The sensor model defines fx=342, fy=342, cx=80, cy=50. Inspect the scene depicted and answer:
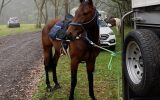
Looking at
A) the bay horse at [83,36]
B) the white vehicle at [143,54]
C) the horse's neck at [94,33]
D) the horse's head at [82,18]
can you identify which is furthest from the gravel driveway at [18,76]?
the white vehicle at [143,54]

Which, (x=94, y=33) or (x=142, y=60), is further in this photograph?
(x=94, y=33)

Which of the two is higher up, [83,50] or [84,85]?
[83,50]

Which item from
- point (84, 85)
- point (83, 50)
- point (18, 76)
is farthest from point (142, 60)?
point (18, 76)

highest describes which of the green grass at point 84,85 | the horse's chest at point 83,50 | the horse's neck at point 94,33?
the horse's neck at point 94,33

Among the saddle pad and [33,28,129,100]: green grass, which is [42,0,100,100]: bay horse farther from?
the saddle pad

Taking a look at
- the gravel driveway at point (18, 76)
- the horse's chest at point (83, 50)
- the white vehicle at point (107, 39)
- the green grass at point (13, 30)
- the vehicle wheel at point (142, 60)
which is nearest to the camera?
the vehicle wheel at point (142, 60)

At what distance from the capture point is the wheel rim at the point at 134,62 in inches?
173

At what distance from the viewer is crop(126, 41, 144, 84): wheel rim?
14.4 ft

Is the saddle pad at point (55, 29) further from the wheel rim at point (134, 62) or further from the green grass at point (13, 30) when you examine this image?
the green grass at point (13, 30)

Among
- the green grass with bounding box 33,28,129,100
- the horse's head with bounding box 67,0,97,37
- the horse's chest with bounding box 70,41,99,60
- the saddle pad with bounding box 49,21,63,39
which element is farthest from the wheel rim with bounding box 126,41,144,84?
the saddle pad with bounding box 49,21,63,39

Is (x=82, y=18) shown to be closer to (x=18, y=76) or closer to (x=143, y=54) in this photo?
(x=143, y=54)

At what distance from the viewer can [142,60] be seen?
4.11 meters

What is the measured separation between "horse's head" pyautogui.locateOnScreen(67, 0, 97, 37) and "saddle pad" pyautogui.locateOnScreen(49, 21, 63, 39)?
5.09ft

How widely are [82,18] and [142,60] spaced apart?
2430 mm
